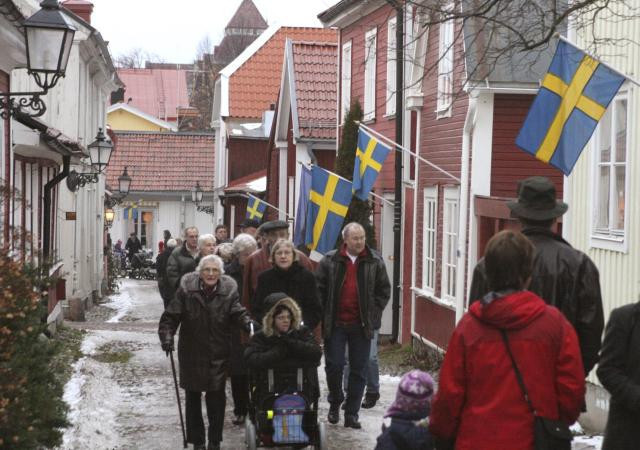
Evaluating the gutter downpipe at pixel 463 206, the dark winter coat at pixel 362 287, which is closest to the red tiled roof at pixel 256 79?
the gutter downpipe at pixel 463 206

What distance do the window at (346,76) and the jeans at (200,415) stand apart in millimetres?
14571

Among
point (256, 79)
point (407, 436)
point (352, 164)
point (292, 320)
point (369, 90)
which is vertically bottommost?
point (407, 436)

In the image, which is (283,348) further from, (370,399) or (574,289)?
(574,289)

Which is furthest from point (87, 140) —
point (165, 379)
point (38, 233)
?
point (165, 379)

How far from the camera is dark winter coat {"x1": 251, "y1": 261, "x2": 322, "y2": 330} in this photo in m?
10.3

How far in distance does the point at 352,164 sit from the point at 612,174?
954cm

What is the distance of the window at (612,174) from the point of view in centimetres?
1059

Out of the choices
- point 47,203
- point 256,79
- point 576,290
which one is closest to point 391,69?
point 47,203

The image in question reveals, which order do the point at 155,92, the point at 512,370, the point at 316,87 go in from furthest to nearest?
1. the point at 155,92
2. the point at 316,87
3. the point at 512,370

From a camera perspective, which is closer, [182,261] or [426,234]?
[182,261]

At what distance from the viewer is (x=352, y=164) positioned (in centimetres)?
2009

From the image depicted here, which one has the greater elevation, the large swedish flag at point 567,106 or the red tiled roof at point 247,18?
the red tiled roof at point 247,18

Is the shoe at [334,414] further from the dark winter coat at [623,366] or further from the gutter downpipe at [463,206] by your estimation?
the dark winter coat at [623,366]

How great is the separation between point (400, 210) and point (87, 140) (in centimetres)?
1441
